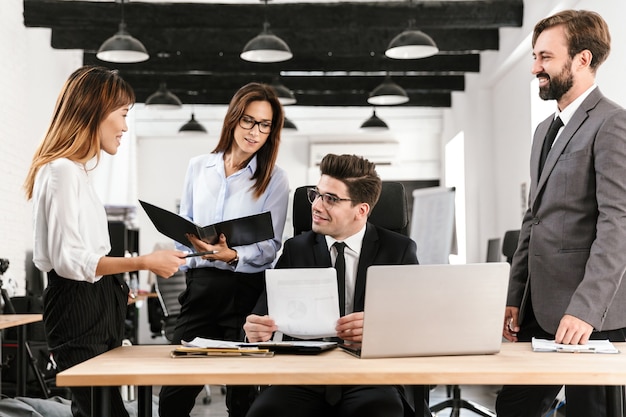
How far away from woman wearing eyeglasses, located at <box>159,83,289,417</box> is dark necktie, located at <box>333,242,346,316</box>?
295mm

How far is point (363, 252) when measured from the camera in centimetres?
268

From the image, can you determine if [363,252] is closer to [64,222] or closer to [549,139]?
[549,139]

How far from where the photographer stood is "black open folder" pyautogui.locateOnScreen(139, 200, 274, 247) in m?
2.51

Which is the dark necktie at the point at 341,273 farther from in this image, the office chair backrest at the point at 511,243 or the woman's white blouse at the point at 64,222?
the office chair backrest at the point at 511,243

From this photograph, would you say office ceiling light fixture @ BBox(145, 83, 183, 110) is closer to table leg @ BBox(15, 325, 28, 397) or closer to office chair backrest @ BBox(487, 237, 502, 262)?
office chair backrest @ BBox(487, 237, 502, 262)

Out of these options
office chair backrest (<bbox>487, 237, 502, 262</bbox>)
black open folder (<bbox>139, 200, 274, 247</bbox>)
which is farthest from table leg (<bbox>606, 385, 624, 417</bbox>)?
office chair backrest (<bbox>487, 237, 502, 262</bbox>)

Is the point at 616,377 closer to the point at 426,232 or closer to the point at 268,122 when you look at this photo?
the point at 268,122

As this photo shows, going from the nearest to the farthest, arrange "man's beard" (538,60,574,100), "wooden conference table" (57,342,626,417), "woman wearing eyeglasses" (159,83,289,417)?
"wooden conference table" (57,342,626,417) < "man's beard" (538,60,574,100) < "woman wearing eyeglasses" (159,83,289,417)

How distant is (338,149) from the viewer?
1380cm

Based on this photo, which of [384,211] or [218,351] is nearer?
[218,351]

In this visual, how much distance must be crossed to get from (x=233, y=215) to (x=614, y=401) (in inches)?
58.1

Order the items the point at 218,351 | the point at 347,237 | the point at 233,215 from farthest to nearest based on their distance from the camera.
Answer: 1. the point at 233,215
2. the point at 347,237
3. the point at 218,351

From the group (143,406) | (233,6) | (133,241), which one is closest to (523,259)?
(143,406)

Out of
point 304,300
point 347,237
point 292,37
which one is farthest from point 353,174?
point 292,37
